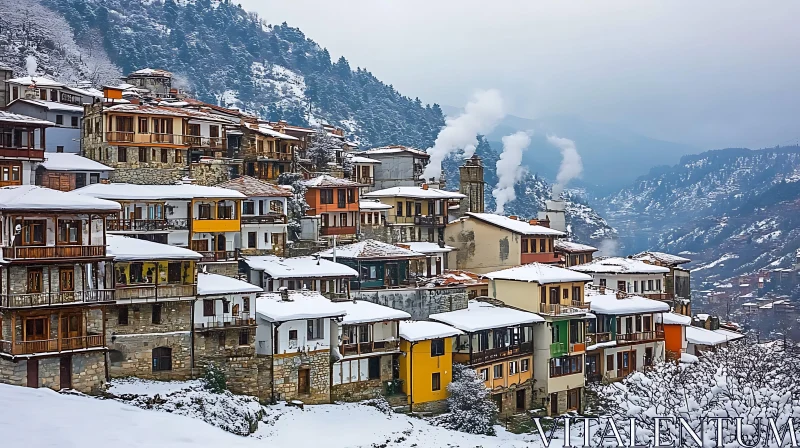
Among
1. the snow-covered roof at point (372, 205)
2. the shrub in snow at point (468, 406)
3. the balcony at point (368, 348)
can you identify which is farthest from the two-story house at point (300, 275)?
the snow-covered roof at point (372, 205)

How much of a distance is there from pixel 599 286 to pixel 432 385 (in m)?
20.8

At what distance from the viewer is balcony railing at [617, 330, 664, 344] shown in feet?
192

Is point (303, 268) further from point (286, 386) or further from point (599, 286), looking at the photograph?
point (599, 286)

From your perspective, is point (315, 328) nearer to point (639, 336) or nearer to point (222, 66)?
point (639, 336)

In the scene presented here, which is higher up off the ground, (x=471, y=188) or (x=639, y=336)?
(x=471, y=188)

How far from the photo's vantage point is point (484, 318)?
52844 millimetres

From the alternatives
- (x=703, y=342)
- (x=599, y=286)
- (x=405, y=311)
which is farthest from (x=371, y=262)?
(x=703, y=342)

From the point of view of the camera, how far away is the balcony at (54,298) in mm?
35375

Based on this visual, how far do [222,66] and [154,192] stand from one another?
138m

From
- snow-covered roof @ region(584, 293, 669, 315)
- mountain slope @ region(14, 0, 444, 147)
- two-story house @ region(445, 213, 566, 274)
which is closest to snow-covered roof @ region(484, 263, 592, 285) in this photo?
snow-covered roof @ region(584, 293, 669, 315)

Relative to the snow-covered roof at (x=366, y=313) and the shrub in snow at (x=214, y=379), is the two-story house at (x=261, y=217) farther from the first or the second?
the shrub in snow at (x=214, y=379)

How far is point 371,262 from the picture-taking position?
55.4 m

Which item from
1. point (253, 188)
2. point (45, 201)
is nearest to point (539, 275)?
point (253, 188)

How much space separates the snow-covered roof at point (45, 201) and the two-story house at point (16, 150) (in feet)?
44.9
